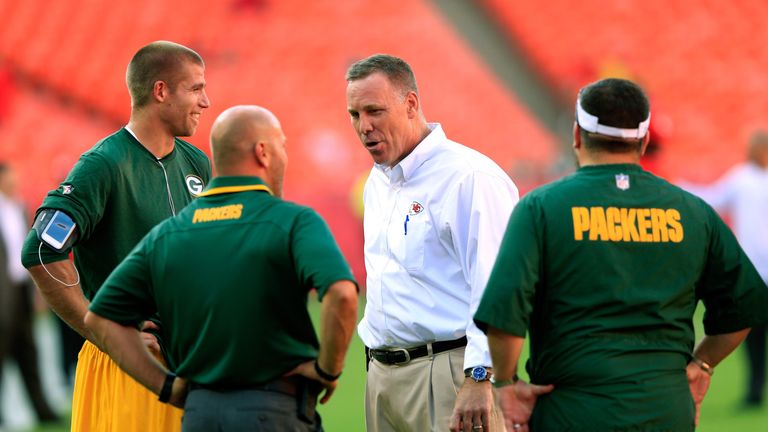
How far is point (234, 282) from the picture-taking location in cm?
321

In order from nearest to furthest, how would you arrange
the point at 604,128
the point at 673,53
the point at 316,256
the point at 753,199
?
1. the point at 316,256
2. the point at 604,128
3. the point at 753,199
4. the point at 673,53

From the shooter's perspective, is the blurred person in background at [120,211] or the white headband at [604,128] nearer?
the white headband at [604,128]

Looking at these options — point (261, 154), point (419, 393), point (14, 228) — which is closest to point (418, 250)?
point (419, 393)

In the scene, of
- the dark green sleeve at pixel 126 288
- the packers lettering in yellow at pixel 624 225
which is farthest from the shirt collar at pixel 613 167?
the dark green sleeve at pixel 126 288

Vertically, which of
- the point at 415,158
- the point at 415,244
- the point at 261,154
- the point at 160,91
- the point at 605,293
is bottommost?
the point at 605,293

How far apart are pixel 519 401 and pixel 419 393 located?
2.89 feet

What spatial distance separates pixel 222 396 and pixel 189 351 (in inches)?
7.3

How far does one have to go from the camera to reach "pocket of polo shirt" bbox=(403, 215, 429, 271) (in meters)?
4.05

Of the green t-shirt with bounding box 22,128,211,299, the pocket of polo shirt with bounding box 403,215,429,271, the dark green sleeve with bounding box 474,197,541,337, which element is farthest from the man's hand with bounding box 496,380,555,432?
the green t-shirt with bounding box 22,128,211,299

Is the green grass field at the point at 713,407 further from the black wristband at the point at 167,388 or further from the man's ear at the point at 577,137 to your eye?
the man's ear at the point at 577,137

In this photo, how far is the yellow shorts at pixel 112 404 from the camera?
4.01m

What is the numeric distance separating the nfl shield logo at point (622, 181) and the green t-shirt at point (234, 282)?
2.93ft

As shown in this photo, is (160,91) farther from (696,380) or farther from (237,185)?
(696,380)

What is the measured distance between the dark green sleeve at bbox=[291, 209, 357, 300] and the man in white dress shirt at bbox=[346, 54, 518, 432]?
33.4 inches
